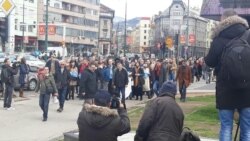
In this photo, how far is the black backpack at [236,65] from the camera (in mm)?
6395

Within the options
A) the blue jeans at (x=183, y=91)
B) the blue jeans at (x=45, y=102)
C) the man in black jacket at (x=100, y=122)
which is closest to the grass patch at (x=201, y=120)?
the blue jeans at (x=45, y=102)

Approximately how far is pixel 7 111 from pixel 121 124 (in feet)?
39.6

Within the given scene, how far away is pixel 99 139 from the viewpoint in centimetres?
621

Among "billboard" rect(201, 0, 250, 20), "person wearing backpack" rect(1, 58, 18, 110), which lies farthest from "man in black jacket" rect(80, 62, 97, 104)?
"billboard" rect(201, 0, 250, 20)

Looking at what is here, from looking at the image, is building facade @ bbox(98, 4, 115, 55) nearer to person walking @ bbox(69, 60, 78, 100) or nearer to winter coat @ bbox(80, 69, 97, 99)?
person walking @ bbox(69, 60, 78, 100)

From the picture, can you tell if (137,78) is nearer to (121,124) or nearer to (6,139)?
(6,139)

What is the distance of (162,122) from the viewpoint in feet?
20.4

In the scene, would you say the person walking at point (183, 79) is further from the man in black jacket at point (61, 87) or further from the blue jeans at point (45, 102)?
the blue jeans at point (45, 102)

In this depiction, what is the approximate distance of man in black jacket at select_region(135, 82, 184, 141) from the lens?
20.4 feet

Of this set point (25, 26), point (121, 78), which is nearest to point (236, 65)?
point (121, 78)

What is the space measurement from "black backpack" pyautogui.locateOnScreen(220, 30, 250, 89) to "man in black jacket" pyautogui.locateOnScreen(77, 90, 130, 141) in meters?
1.43

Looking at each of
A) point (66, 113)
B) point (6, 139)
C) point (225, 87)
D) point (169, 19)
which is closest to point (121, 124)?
point (225, 87)

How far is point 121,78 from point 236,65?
1343 centimetres

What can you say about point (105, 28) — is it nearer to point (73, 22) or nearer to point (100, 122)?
point (73, 22)
